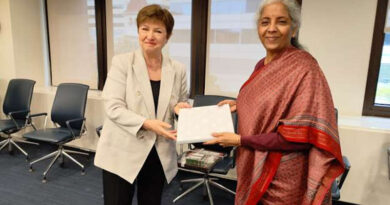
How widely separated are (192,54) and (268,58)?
82.1 inches

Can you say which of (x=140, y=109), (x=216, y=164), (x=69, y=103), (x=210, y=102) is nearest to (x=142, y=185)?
(x=140, y=109)

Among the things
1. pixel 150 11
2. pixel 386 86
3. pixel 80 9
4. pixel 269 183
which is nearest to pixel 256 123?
pixel 269 183

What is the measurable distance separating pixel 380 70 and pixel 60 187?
317 cm

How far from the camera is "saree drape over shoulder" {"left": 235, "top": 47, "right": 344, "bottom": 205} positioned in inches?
36.5

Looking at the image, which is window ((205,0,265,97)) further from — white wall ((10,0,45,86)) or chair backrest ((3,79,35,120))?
white wall ((10,0,45,86))

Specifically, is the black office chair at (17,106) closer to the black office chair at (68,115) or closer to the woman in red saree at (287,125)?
the black office chair at (68,115)

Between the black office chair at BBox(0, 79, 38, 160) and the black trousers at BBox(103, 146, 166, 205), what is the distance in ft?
8.06

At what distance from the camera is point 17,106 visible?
11.3 feet

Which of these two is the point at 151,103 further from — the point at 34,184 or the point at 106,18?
the point at 106,18

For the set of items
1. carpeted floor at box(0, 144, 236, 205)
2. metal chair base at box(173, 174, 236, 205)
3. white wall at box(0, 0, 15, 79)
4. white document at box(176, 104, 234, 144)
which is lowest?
carpeted floor at box(0, 144, 236, 205)

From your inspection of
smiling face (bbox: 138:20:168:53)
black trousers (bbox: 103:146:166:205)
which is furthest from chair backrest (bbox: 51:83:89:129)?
smiling face (bbox: 138:20:168:53)

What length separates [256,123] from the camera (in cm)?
102

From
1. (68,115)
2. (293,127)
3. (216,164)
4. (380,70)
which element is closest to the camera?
(293,127)

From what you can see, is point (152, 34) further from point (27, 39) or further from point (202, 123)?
point (27, 39)
